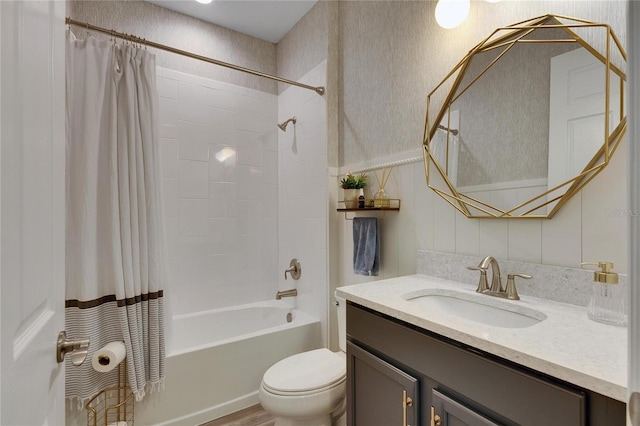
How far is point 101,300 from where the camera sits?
5.26 ft

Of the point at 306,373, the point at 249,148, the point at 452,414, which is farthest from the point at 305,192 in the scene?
the point at 452,414

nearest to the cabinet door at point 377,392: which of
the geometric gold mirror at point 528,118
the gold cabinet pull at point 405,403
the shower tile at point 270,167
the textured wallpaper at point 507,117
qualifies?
the gold cabinet pull at point 405,403

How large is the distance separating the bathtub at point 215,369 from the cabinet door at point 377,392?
3.01ft

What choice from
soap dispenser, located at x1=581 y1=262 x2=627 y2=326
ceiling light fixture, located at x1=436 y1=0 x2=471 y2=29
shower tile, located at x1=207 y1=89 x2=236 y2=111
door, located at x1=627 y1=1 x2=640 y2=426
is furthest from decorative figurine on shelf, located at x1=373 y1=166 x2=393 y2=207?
shower tile, located at x1=207 y1=89 x2=236 y2=111

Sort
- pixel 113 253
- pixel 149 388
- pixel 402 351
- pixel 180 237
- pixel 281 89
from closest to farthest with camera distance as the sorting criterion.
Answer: pixel 402 351
pixel 113 253
pixel 149 388
pixel 180 237
pixel 281 89

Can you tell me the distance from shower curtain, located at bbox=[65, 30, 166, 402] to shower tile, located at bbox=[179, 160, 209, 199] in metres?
0.70

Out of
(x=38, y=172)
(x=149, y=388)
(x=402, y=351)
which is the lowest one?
(x=149, y=388)

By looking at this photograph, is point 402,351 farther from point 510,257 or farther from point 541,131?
point 541,131

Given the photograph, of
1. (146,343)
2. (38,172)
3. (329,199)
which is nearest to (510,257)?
(329,199)

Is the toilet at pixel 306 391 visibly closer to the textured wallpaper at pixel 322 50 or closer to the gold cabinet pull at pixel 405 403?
the gold cabinet pull at pixel 405 403

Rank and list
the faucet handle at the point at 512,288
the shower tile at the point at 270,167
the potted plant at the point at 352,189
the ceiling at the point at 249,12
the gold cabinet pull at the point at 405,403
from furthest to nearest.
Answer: the shower tile at the point at 270,167
the ceiling at the point at 249,12
the potted plant at the point at 352,189
the faucet handle at the point at 512,288
the gold cabinet pull at the point at 405,403

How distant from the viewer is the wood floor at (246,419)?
186 cm

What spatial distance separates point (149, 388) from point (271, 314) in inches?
43.3

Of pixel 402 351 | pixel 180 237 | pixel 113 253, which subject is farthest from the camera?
pixel 180 237
